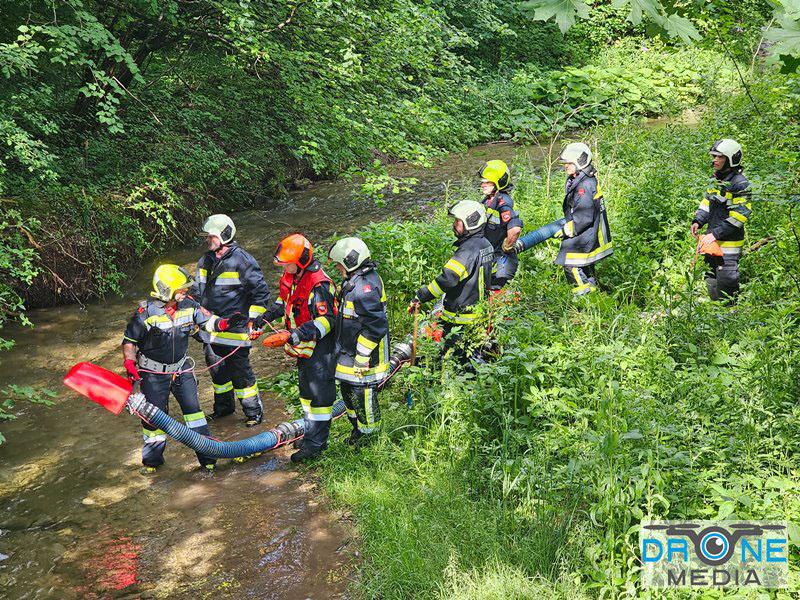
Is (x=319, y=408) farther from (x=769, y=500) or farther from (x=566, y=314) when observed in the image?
(x=769, y=500)

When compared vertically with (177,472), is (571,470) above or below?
above

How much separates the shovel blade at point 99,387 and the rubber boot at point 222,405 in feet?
5.06

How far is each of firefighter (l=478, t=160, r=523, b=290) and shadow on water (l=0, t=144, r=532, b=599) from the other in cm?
287

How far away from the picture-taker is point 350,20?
955 cm

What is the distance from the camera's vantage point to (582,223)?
7.93 m

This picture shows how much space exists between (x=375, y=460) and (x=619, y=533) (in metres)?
2.44

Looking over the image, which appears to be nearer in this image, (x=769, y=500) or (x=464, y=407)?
(x=769, y=500)

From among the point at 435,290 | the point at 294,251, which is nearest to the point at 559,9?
the point at 294,251

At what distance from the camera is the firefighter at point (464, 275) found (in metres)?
6.74

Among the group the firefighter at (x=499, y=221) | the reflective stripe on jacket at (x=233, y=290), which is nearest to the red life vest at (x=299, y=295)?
the reflective stripe on jacket at (x=233, y=290)

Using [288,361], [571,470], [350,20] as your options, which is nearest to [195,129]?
[350,20]

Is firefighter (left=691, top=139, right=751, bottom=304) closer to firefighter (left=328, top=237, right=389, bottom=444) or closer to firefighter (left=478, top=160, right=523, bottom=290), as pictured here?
firefighter (left=478, top=160, right=523, bottom=290)

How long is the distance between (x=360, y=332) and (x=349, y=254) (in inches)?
27.8

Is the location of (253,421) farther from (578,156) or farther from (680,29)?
(680,29)
